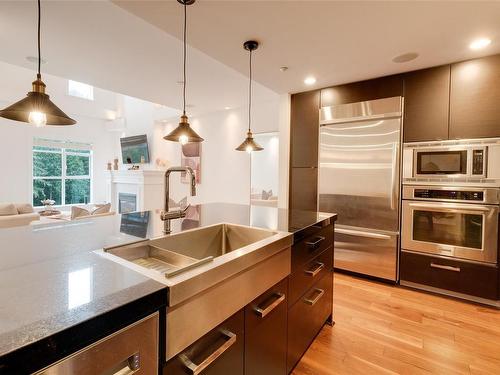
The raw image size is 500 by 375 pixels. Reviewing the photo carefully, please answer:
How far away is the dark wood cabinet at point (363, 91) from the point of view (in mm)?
2891

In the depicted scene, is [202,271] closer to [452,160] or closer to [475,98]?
[452,160]

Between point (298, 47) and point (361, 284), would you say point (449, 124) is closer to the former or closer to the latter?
point (298, 47)

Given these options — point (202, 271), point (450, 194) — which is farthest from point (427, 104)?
point (202, 271)

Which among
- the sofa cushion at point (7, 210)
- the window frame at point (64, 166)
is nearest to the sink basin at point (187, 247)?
the sofa cushion at point (7, 210)

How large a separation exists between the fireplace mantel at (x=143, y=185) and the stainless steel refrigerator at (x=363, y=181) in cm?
483

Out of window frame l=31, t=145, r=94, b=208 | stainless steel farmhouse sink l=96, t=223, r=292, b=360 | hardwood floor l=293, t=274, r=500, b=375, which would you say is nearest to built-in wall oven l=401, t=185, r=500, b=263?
hardwood floor l=293, t=274, r=500, b=375

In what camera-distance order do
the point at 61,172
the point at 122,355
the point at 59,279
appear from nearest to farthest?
the point at 122,355, the point at 59,279, the point at 61,172

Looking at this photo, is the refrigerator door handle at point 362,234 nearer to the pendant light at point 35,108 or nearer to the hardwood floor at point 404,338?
the hardwood floor at point 404,338

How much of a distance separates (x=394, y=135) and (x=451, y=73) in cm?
76

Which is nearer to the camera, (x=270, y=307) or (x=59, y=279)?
(x=59, y=279)

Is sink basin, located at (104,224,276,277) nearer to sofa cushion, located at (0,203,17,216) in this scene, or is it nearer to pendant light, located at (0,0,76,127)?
pendant light, located at (0,0,76,127)

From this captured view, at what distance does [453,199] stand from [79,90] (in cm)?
919

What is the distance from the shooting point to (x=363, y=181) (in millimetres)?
3055

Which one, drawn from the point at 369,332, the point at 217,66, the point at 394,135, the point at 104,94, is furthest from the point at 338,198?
the point at 104,94
